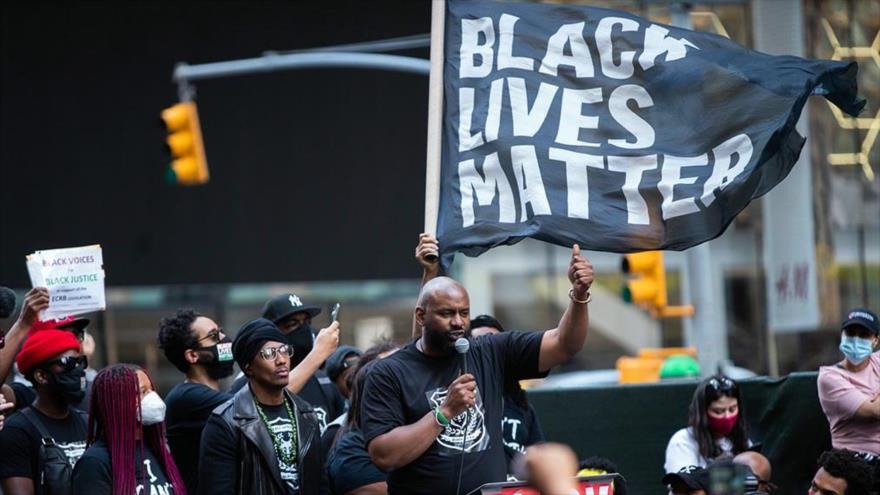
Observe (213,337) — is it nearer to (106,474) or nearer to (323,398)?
(323,398)

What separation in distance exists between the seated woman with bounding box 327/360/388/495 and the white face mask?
107 cm

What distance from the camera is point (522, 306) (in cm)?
2552

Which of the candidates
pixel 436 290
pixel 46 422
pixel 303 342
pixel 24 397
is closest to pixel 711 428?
pixel 303 342

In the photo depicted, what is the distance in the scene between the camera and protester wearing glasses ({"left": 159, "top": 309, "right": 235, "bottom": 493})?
7.75 metres

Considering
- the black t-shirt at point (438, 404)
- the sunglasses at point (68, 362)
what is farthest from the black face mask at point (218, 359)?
the black t-shirt at point (438, 404)

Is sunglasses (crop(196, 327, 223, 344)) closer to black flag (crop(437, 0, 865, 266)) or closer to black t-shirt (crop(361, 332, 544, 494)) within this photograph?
black flag (crop(437, 0, 865, 266))

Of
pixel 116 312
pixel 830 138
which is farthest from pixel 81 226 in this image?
pixel 830 138

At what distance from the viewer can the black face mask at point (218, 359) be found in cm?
797

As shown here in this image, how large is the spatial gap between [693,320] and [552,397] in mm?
5595

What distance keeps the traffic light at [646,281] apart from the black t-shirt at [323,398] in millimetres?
6773

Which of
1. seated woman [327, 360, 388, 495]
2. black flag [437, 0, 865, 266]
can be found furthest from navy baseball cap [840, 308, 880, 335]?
seated woman [327, 360, 388, 495]

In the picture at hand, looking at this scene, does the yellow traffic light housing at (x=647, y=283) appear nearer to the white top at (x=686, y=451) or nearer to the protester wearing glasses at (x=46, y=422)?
the white top at (x=686, y=451)

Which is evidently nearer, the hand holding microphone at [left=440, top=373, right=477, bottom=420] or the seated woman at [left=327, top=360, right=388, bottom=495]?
the hand holding microphone at [left=440, top=373, right=477, bottom=420]

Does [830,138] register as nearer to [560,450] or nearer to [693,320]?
[693,320]
